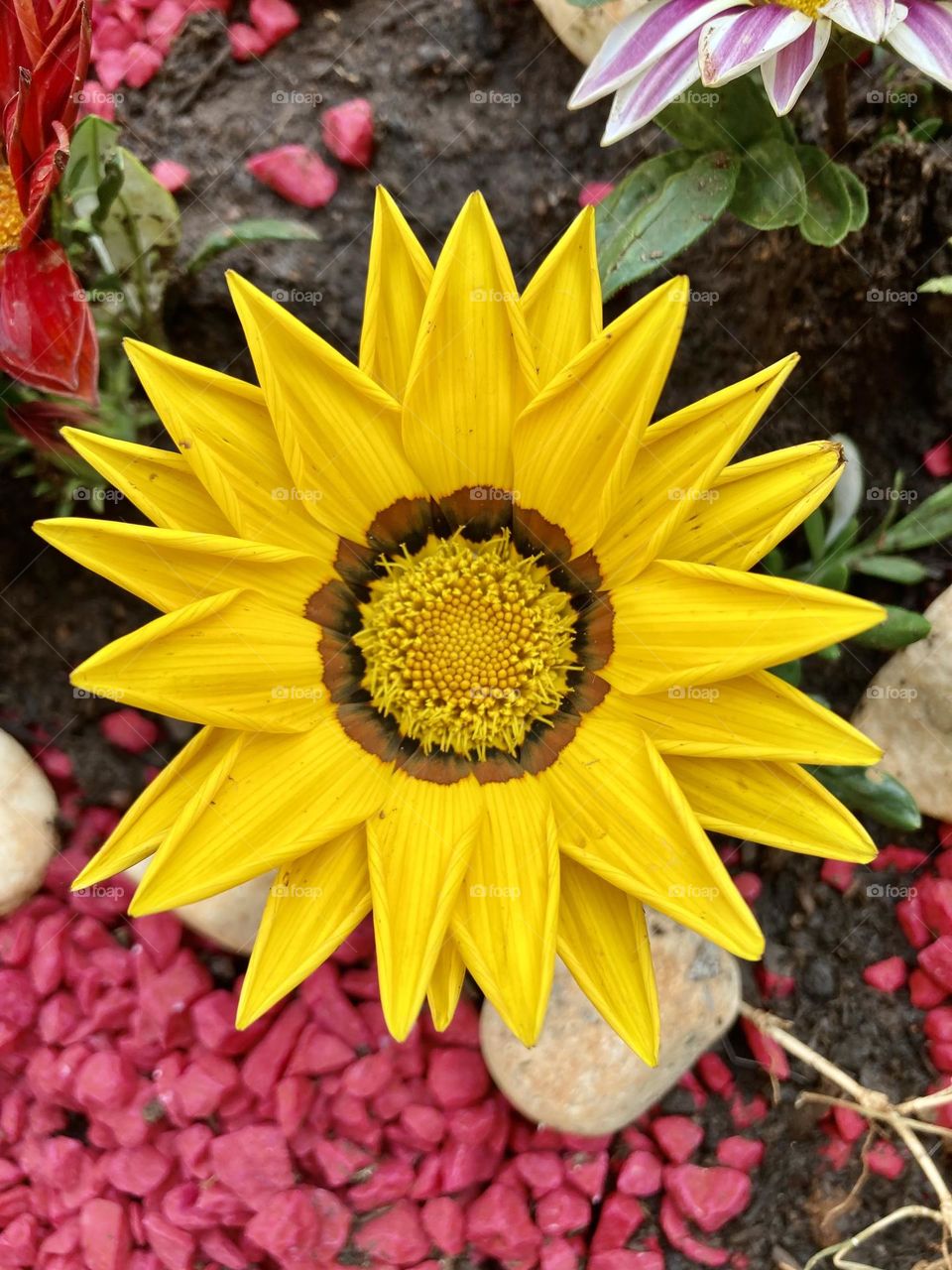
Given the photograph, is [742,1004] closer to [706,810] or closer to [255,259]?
[706,810]

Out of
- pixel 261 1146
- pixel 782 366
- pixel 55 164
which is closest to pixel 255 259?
pixel 55 164

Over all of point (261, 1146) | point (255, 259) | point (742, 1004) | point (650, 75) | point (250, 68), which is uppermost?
point (650, 75)

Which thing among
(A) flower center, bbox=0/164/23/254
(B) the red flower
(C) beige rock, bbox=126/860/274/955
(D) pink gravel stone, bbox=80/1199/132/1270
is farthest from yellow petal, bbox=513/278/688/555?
(D) pink gravel stone, bbox=80/1199/132/1270

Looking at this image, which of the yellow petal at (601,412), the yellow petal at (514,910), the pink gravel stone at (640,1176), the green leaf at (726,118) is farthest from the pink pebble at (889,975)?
the green leaf at (726,118)

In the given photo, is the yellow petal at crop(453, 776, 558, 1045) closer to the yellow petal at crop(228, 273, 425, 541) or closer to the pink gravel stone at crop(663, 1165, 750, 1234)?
the yellow petal at crop(228, 273, 425, 541)

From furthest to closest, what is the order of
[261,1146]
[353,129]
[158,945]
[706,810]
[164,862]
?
[353,129] → [158,945] → [261,1146] → [706,810] → [164,862]

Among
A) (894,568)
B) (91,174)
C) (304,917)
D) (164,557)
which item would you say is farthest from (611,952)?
(91,174)

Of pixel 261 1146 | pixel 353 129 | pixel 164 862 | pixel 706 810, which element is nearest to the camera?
pixel 164 862
